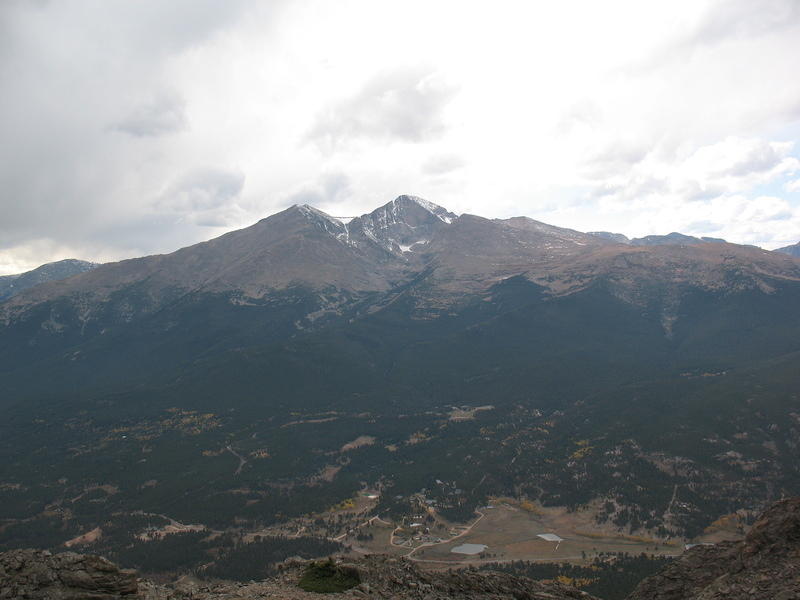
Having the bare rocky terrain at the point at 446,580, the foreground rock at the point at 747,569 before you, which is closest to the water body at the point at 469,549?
the bare rocky terrain at the point at 446,580

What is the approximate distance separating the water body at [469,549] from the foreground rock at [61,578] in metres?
106

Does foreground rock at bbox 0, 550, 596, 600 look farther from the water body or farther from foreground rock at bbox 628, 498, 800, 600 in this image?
the water body

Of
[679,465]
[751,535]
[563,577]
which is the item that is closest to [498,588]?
[751,535]

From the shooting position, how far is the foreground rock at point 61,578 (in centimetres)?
3528

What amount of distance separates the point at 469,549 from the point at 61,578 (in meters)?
113

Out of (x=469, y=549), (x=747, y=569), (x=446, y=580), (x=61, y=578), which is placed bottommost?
(x=469, y=549)

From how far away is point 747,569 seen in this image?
43656 millimetres

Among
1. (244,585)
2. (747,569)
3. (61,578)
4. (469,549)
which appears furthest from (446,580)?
(469,549)

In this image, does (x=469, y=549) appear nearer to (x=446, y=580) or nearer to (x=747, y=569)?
(x=446, y=580)

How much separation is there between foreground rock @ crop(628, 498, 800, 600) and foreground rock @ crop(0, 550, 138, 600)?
42665mm

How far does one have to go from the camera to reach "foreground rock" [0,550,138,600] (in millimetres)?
35281

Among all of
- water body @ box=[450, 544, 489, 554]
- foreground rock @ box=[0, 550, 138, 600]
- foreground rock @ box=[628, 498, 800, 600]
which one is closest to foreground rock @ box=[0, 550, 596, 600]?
foreground rock @ box=[0, 550, 138, 600]

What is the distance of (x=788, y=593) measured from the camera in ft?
123

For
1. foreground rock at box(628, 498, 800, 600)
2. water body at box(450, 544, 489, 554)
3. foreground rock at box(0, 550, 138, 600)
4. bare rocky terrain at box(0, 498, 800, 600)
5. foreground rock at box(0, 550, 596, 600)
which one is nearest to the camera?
foreground rock at box(0, 550, 138, 600)
